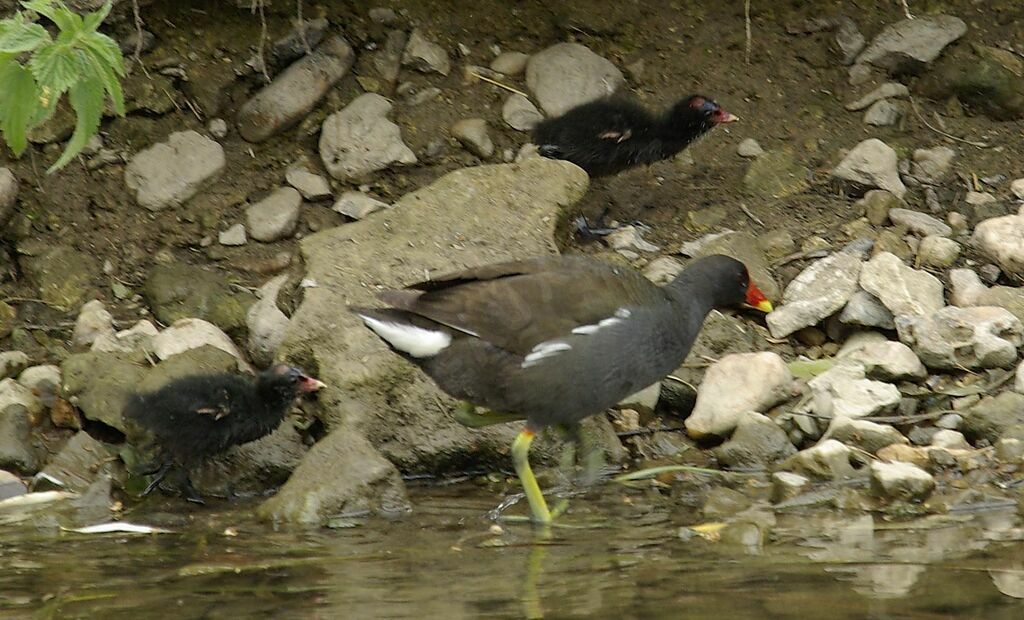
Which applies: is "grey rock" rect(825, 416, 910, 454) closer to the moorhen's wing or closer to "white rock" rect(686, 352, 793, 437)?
"white rock" rect(686, 352, 793, 437)

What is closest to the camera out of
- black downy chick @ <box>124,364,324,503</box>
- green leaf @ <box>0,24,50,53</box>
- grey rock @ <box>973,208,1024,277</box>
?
green leaf @ <box>0,24,50,53</box>

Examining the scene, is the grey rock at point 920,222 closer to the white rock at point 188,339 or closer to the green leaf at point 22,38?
the white rock at point 188,339

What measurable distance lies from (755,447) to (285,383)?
1832 millimetres

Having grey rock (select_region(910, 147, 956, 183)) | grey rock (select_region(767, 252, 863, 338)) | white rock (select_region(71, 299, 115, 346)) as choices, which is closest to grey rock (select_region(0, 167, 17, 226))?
white rock (select_region(71, 299, 115, 346))

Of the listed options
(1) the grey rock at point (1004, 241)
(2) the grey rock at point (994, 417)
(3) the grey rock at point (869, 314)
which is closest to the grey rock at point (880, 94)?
(1) the grey rock at point (1004, 241)

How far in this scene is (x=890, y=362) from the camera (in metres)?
5.95

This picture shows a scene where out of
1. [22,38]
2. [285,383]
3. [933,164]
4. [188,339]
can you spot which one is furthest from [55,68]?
[933,164]

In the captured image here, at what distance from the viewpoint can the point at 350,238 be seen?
6.25 m

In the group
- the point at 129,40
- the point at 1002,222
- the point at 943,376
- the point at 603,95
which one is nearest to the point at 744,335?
the point at 943,376

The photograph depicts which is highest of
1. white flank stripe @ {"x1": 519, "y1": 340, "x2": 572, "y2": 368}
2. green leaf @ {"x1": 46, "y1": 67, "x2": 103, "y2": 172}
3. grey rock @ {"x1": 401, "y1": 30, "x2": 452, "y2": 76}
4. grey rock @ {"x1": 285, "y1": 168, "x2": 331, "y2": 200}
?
green leaf @ {"x1": 46, "y1": 67, "x2": 103, "y2": 172}

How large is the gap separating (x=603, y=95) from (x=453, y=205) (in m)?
1.55

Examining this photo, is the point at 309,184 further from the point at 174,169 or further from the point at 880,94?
the point at 880,94

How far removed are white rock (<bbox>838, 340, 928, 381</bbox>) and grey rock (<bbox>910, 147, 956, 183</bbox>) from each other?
140 centimetres

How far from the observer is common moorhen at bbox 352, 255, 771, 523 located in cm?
520
